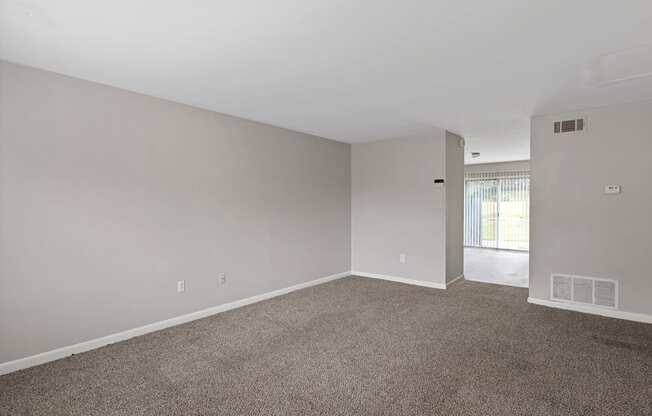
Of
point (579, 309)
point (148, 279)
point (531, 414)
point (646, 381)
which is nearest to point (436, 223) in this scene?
point (579, 309)

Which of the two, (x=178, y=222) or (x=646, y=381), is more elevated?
(x=178, y=222)

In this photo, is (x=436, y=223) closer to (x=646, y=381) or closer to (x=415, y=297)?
(x=415, y=297)

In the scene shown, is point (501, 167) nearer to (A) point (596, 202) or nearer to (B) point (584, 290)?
(A) point (596, 202)

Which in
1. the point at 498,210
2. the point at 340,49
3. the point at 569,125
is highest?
the point at 340,49

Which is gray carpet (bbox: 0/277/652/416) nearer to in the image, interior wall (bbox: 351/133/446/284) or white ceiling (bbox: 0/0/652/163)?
interior wall (bbox: 351/133/446/284)

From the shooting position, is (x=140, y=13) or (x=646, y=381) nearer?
(x=140, y=13)

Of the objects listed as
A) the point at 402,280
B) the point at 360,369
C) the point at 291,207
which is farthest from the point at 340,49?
the point at 402,280

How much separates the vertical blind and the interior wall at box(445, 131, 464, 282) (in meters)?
3.98

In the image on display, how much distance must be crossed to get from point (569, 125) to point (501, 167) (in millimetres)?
5067

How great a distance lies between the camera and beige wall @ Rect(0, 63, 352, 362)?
2652 mm

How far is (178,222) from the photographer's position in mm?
3621

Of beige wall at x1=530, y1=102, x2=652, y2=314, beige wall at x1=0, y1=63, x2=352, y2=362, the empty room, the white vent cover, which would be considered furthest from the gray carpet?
beige wall at x1=530, y1=102, x2=652, y2=314

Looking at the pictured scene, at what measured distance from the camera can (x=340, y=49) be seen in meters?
2.40

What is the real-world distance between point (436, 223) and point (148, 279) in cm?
389
